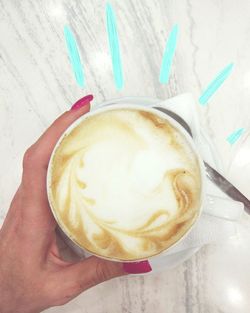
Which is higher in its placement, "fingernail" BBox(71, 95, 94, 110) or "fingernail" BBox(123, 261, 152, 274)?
"fingernail" BBox(71, 95, 94, 110)

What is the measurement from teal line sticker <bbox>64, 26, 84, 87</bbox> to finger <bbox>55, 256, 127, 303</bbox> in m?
0.21

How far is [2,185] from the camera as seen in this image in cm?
55

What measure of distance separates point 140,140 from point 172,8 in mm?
222

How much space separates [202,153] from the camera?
1.61 ft

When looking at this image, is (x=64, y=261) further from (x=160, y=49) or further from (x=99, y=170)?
(x=160, y=49)

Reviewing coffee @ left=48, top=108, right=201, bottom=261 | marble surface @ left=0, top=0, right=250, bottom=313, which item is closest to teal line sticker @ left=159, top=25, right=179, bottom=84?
marble surface @ left=0, top=0, right=250, bottom=313

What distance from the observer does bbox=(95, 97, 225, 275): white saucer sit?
0.48 meters

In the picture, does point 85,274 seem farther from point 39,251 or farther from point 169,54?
point 169,54

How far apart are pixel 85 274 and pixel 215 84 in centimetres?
26

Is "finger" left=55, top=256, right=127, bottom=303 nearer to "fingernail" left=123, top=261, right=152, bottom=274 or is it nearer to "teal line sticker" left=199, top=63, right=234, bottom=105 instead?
"fingernail" left=123, top=261, right=152, bottom=274

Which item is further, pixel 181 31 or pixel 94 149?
pixel 181 31

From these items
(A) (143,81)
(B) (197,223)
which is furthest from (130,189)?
(A) (143,81)

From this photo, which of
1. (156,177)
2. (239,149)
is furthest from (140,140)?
(239,149)

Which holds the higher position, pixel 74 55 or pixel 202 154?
pixel 74 55
